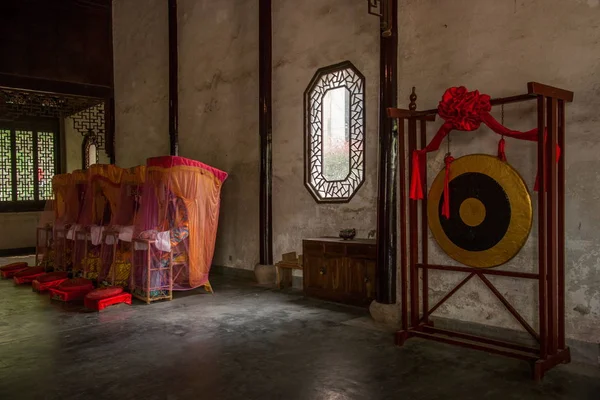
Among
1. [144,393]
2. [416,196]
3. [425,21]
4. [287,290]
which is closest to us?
[144,393]

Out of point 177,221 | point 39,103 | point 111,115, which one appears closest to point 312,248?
point 177,221

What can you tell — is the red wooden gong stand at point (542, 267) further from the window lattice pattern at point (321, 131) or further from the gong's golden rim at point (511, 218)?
Answer: the window lattice pattern at point (321, 131)

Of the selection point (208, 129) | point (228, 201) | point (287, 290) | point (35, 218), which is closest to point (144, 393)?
point (287, 290)

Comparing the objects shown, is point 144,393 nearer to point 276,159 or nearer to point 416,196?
point 416,196

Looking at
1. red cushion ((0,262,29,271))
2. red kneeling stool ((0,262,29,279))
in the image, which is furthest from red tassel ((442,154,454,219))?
red cushion ((0,262,29,271))

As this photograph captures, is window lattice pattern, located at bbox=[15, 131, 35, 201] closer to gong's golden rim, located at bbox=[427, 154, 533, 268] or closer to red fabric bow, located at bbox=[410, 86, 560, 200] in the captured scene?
gong's golden rim, located at bbox=[427, 154, 533, 268]

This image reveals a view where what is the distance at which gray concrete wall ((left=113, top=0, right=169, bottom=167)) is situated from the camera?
8.67 m

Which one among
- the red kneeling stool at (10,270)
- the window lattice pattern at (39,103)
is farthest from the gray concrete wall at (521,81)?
the window lattice pattern at (39,103)

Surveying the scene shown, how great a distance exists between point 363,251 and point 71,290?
340 centimetres

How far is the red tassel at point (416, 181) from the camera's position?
13.3 ft

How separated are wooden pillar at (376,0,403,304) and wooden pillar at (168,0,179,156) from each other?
454 cm

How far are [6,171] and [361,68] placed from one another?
904 centimetres

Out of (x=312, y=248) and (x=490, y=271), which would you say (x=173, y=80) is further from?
(x=490, y=271)

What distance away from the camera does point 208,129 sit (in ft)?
Answer: 25.1
